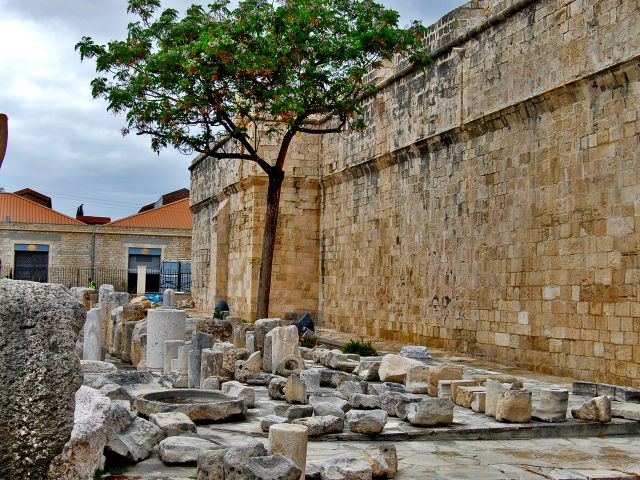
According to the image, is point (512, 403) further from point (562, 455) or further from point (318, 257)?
point (318, 257)

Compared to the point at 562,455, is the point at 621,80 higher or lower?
higher

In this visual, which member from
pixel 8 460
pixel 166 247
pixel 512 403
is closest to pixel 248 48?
pixel 512 403

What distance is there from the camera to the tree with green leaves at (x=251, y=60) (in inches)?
550

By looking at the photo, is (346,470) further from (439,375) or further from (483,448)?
(439,375)

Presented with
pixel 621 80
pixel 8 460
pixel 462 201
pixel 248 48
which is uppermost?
pixel 248 48

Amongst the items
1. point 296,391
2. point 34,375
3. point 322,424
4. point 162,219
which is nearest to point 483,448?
point 322,424

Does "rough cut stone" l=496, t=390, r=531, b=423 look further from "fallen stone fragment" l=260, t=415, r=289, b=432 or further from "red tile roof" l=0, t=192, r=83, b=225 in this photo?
"red tile roof" l=0, t=192, r=83, b=225

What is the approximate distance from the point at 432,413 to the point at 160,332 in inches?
232

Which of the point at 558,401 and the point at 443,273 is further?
the point at 443,273

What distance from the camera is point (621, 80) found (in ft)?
33.0

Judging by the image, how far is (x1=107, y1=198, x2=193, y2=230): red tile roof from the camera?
42344 mm

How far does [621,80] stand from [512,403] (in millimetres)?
A: 4971

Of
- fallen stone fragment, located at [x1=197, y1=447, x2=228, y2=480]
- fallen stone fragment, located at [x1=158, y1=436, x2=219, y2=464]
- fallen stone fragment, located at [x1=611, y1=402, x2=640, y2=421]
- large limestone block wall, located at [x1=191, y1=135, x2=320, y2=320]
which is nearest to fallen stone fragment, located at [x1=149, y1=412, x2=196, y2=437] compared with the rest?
fallen stone fragment, located at [x1=158, y1=436, x2=219, y2=464]

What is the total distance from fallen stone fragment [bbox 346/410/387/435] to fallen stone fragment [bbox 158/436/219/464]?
1445 millimetres
